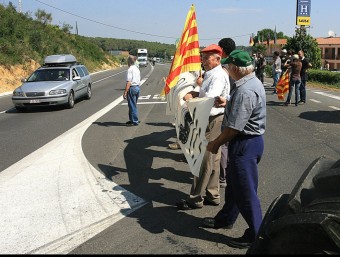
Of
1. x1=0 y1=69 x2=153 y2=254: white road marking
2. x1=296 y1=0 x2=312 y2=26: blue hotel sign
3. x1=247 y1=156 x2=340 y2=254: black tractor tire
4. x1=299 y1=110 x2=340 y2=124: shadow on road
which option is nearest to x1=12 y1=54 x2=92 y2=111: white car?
x1=0 y1=69 x2=153 y2=254: white road marking

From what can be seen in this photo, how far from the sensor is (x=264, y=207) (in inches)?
177

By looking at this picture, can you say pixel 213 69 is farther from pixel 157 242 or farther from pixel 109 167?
pixel 109 167

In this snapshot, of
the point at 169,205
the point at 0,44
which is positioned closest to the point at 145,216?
the point at 169,205

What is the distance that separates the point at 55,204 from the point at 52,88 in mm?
→ 9102

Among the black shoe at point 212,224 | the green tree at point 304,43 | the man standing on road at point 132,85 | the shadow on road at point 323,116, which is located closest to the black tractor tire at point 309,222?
the black shoe at point 212,224

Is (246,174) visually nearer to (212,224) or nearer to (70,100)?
(212,224)

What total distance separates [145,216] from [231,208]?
1028mm

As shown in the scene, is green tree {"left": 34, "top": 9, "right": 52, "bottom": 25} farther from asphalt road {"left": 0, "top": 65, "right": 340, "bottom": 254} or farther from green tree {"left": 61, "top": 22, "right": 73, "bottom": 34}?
asphalt road {"left": 0, "top": 65, "right": 340, "bottom": 254}

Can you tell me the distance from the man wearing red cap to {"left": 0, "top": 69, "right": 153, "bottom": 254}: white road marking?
2.35 ft

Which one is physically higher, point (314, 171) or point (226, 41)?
point (226, 41)

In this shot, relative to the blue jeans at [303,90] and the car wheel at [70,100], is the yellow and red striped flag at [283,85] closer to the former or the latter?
the blue jeans at [303,90]

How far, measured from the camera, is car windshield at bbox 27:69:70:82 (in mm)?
14242

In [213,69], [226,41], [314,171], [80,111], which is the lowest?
[80,111]

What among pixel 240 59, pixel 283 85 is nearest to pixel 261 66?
pixel 283 85
